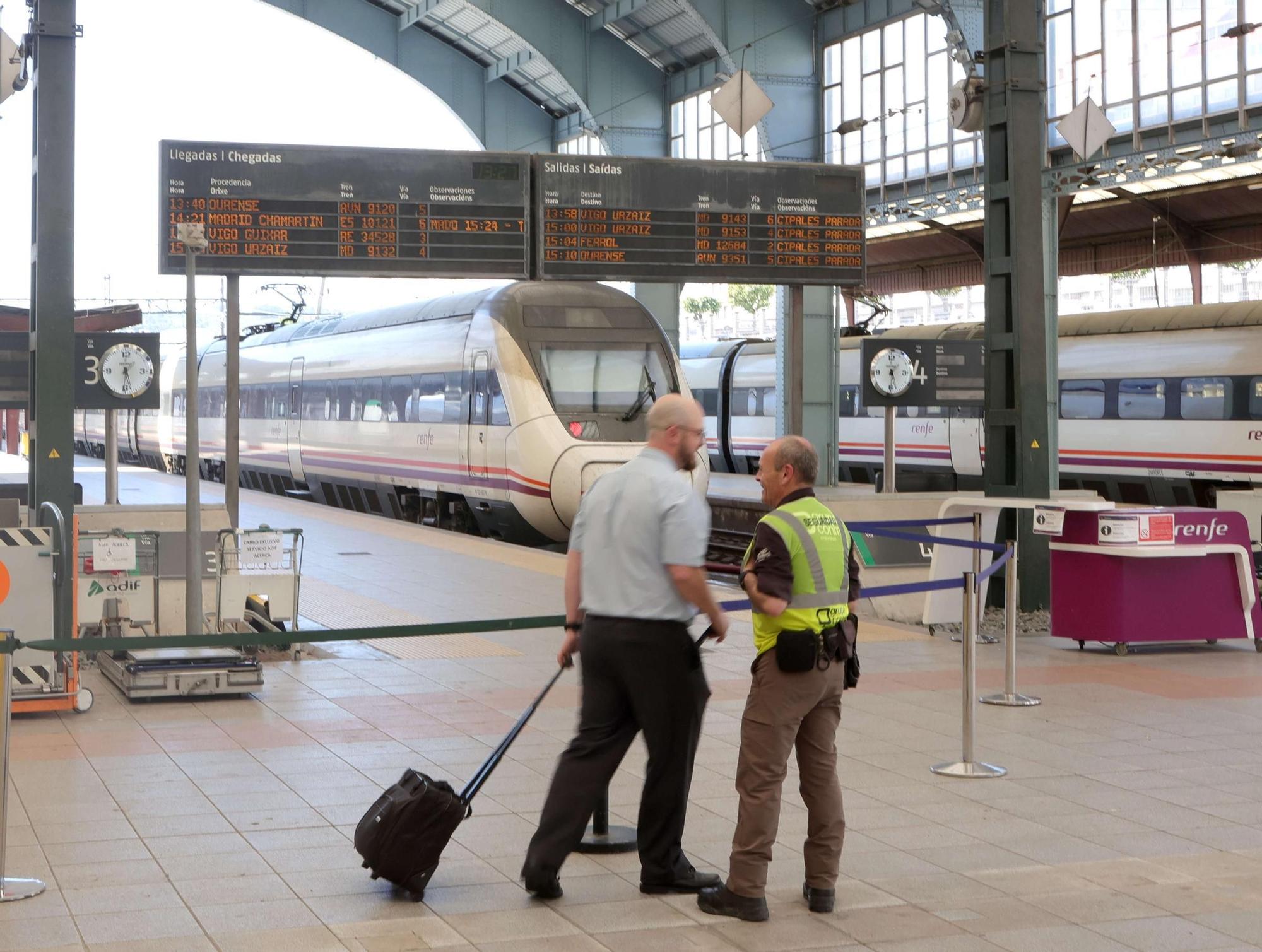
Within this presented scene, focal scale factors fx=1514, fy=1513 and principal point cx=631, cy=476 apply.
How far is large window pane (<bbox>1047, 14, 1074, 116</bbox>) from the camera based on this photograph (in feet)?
79.7

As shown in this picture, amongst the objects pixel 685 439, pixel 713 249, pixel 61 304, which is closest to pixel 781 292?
pixel 713 249

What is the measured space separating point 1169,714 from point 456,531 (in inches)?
492

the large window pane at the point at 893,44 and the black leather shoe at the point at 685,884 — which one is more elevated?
the large window pane at the point at 893,44

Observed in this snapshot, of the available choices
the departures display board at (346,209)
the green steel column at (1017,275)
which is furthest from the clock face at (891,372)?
the departures display board at (346,209)

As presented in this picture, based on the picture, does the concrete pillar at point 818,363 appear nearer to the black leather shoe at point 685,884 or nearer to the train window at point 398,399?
the train window at point 398,399

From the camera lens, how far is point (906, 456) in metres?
26.3

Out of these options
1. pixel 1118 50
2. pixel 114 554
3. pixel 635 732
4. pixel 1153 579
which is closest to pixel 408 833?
pixel 635 732

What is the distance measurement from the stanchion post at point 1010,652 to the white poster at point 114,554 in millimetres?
5168

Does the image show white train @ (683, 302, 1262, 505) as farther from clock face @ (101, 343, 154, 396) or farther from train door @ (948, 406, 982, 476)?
clock face @ (101, 343, 154, 396)

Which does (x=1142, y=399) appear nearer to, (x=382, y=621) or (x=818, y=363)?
(x=818, y=363)

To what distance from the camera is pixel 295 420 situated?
25062 mm

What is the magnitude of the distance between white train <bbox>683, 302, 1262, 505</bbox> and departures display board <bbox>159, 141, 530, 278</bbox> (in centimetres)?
930

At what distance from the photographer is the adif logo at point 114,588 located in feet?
30.7

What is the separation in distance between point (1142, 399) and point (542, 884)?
19.5 meters
